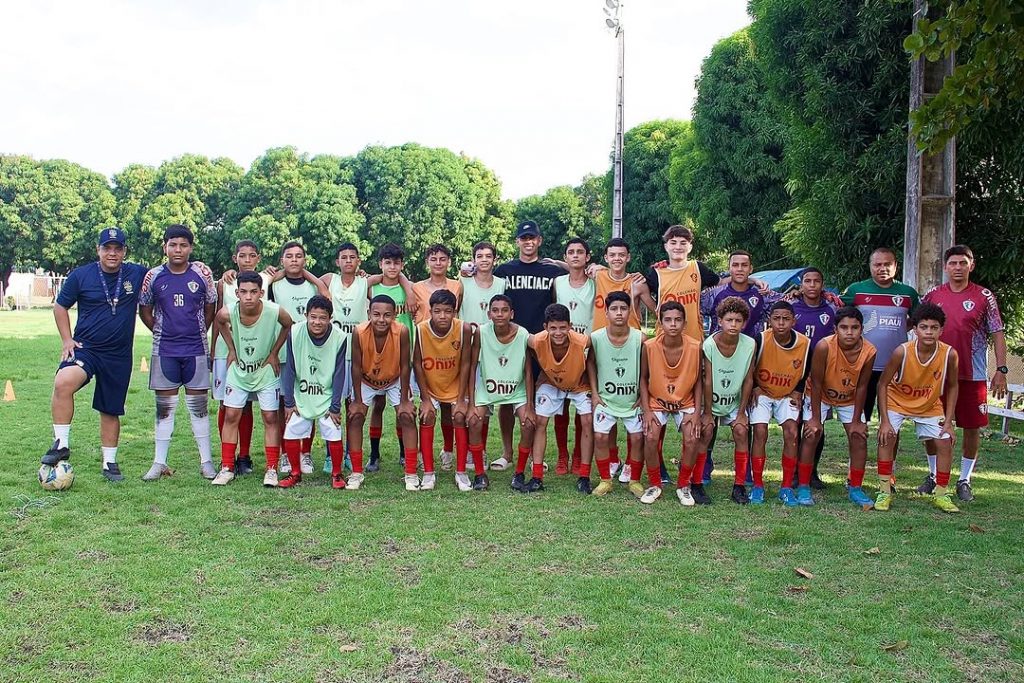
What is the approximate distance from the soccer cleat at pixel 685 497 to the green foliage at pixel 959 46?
292 centimetres

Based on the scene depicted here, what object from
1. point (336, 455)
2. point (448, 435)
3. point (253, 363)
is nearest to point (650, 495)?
point (448, 435)

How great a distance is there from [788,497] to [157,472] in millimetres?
5071

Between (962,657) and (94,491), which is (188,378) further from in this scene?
(962,657)

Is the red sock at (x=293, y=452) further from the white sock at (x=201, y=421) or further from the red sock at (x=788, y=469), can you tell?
the red sock at (x=788, y=469)

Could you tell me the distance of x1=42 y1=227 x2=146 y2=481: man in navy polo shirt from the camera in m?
6.46

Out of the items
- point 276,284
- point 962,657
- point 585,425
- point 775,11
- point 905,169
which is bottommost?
point 962,657

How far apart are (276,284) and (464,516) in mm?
2976

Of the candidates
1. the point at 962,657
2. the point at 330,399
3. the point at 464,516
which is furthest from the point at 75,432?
the point at 962,657

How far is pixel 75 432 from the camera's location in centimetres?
893

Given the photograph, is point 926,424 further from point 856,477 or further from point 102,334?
point 102,334

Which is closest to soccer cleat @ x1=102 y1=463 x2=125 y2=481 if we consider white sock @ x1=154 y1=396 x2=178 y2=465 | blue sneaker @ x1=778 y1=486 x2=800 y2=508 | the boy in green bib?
white sock @ x1=154 y1=396 x2=178 y2=465

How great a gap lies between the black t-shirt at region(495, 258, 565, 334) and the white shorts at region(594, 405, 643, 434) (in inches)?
42.1

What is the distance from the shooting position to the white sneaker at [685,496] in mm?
6240

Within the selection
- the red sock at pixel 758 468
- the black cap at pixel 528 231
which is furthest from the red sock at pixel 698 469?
the black cap at pixel 528 231
